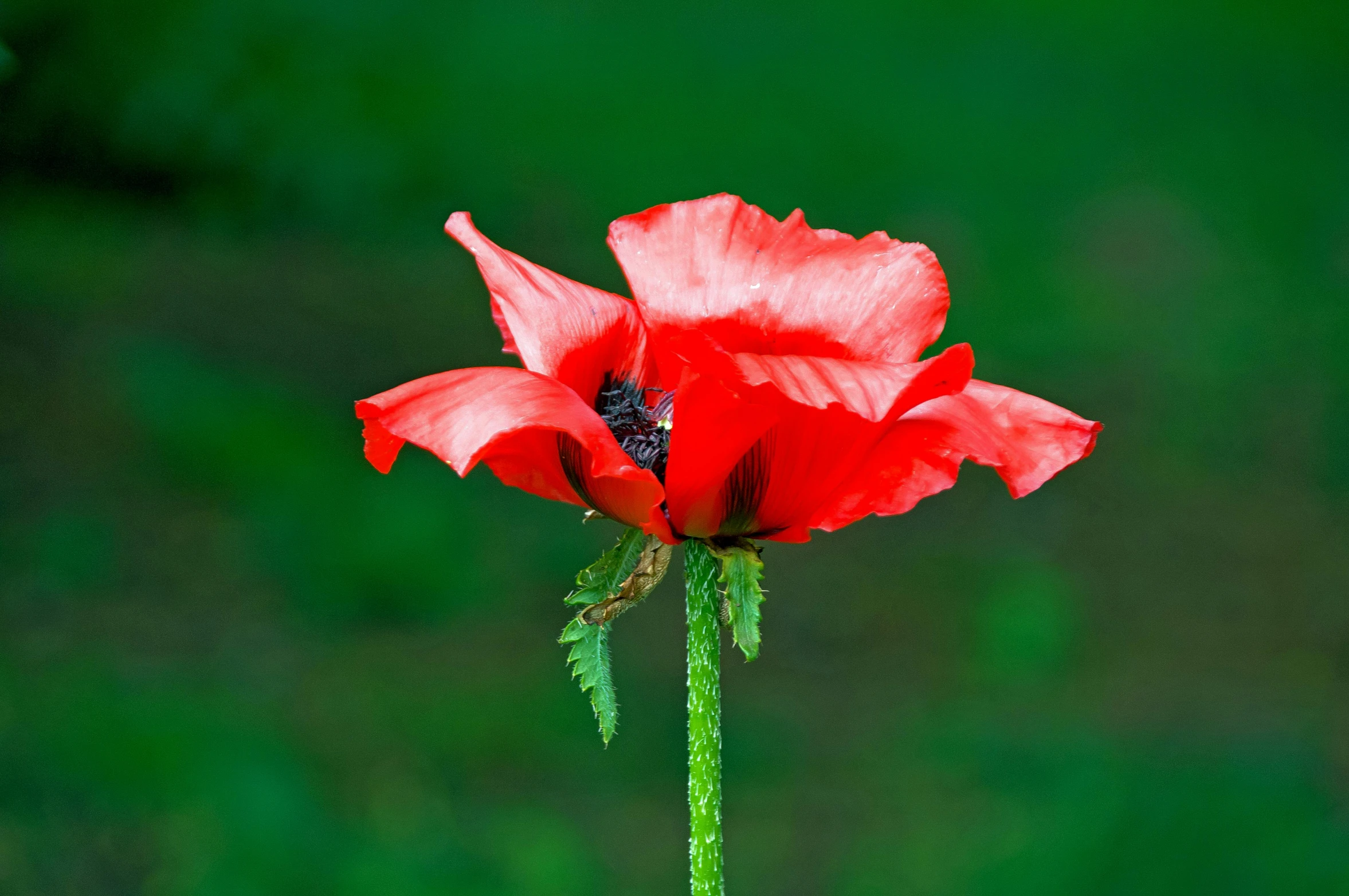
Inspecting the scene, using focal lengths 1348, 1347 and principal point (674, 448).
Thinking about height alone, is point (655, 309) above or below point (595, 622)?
above

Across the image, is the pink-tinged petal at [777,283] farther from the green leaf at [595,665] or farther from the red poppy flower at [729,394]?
the green leaf at [595,665]

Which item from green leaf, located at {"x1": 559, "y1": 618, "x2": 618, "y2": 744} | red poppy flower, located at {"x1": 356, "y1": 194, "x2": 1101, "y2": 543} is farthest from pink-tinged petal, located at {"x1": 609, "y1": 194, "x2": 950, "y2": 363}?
green leaf, located at {"x1": 559, "y1": 618, "x2": 618, "y2": 744}

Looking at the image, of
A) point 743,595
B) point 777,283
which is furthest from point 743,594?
point 777,283

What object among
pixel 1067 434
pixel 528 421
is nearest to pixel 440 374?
pixel 528 421

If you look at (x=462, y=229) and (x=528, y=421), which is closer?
(x=528, y=421)

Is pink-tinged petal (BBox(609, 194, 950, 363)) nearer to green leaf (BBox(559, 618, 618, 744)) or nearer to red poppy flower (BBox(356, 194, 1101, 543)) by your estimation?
red poppy flower (BBox(356, 194, 1101, 543))

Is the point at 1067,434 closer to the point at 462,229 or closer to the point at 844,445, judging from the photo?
the point at 844,445

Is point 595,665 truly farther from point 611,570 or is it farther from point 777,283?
point 777,283
